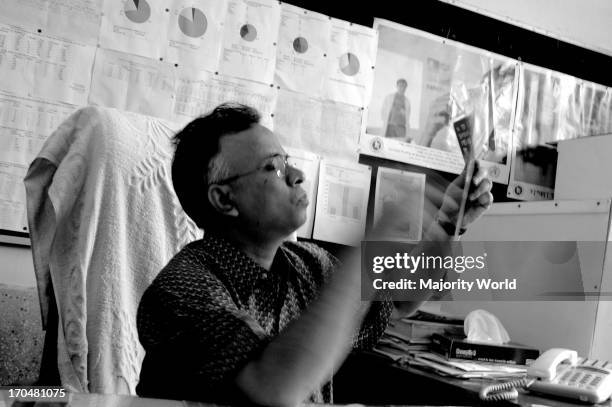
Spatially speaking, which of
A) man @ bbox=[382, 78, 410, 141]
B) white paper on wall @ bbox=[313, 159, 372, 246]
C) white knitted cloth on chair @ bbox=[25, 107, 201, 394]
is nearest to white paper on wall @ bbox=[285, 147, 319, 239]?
white paper on wall @ bbox=[313, 159, 372, 246]

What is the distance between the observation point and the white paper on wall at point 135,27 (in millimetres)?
1416

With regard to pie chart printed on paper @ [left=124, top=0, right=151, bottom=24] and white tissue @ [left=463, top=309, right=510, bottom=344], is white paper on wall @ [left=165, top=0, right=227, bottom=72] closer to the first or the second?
pie chart printed on paper @ [left=124, top=0, right=151, bottom=24]

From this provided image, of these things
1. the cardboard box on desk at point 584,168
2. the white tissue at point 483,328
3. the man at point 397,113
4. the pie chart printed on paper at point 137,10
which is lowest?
the white tissue at point 483,328

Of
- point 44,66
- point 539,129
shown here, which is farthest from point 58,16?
point 539,129

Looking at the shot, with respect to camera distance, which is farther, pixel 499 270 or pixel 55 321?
pixel 499 270

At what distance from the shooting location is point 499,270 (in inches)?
62.5

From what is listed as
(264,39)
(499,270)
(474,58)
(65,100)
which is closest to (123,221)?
(65,100)

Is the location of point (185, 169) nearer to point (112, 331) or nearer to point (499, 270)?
point (112, 331)

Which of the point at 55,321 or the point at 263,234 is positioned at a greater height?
the point at 263,234

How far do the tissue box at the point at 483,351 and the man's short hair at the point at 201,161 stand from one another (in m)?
0.61

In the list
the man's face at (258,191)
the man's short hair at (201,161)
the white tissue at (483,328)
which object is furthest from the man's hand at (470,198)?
the white tissue at (483,328)

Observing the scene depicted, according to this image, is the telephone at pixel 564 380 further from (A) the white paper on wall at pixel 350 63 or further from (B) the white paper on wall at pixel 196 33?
(B) the white paper on wall at pixel 196 33

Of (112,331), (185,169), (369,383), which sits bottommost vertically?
(369,383)

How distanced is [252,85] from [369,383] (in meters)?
0.84
